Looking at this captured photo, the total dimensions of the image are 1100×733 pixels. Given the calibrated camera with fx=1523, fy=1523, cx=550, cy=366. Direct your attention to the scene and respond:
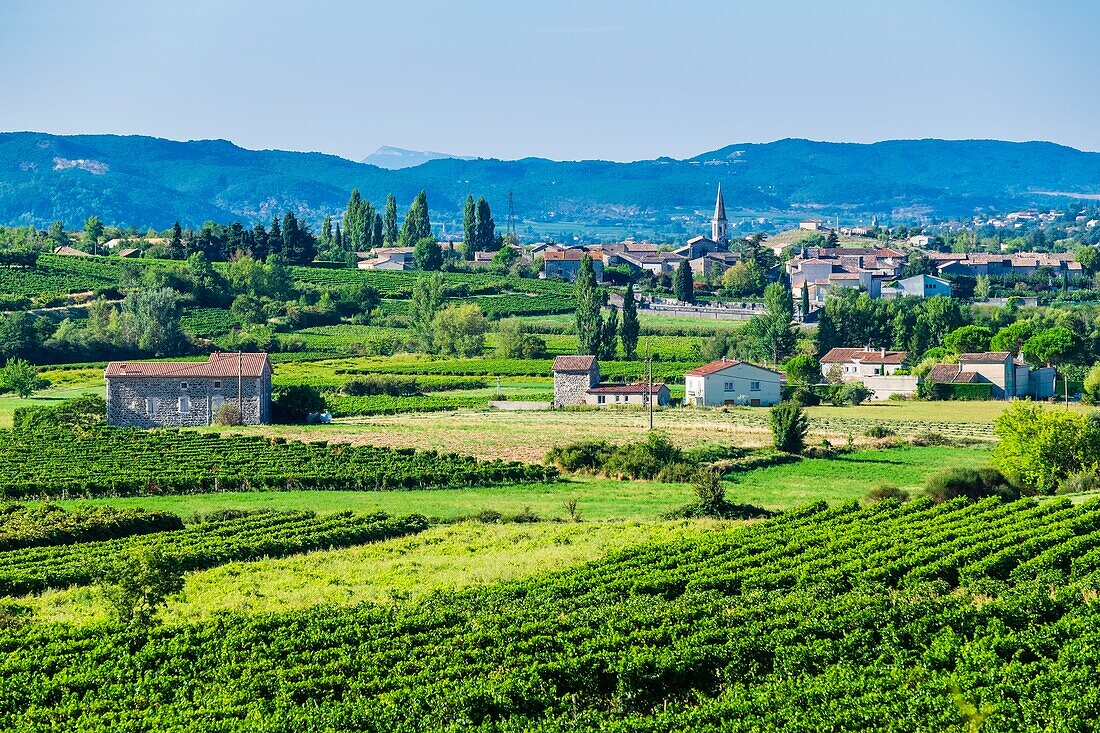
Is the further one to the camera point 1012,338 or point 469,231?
point 469,231

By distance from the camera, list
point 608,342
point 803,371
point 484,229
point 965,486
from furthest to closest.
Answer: point 484,229 < point 608,342 < point 803,371 < point 965,486

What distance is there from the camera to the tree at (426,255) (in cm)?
13400

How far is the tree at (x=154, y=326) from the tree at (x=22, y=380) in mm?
11850

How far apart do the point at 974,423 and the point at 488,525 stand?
101 ft

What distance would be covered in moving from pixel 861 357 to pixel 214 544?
183 ft

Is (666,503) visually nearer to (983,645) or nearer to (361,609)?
(361,609)

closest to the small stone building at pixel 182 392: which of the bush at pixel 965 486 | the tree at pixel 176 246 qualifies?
the bush at pixel 965 486

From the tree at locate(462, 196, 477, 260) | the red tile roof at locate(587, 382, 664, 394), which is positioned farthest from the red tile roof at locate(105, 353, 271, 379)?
the tree at locate(462, 196, 477, 260)

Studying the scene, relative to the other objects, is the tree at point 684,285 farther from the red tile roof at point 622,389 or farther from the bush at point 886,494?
the bush at point 886,494

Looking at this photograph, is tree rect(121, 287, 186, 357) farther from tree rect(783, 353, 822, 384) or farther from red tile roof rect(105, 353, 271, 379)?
tree rect(783, 353, 822, 384)

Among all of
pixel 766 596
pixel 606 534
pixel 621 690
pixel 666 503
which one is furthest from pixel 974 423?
pixel 621 690

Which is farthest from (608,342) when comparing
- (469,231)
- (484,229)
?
(484,229)

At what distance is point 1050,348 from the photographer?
84375 millimetres

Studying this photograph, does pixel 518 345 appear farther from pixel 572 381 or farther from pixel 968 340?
pixel 968 340
